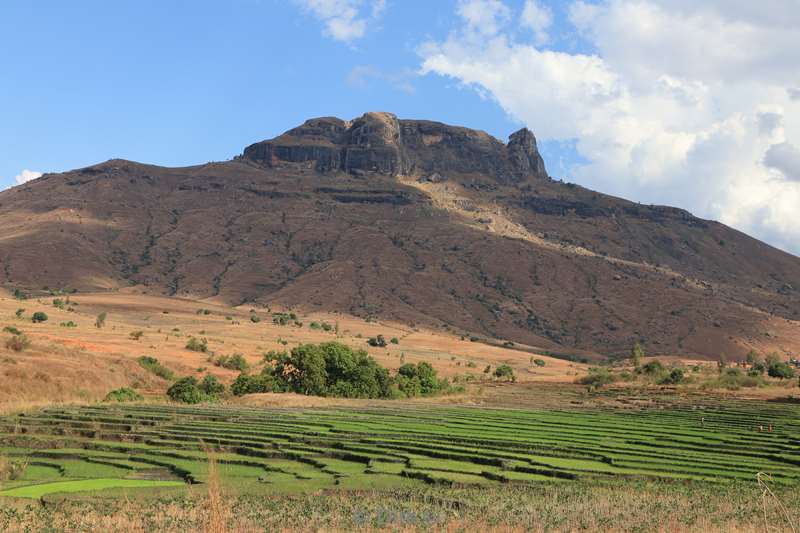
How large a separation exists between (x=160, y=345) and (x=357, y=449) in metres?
45.0

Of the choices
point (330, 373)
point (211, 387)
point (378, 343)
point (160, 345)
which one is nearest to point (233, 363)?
point (160, 345)

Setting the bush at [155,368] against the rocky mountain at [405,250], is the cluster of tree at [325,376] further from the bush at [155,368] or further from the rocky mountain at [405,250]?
the rocky mountain at [405,250]

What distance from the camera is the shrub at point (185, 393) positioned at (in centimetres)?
5056

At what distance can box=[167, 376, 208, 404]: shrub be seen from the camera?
50.6 m

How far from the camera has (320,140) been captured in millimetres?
197250

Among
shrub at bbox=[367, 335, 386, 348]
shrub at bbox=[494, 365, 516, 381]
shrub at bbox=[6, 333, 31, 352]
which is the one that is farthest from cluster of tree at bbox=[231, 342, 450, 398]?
shrub at bbox=[367, 335, 386, 348]

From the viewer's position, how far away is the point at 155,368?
58625 mm

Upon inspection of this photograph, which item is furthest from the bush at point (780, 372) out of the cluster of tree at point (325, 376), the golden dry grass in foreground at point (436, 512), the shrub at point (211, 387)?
the golden dry grass in foreground at point (436, 512)

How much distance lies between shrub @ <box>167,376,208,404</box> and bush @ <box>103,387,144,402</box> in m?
2.13

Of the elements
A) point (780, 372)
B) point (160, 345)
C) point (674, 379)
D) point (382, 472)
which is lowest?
point (382, 472)

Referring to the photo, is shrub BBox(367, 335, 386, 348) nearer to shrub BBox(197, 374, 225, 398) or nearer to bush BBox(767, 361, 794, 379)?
shrub BBox(197, 374, 225, 398)

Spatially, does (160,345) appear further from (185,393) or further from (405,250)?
(405,250)

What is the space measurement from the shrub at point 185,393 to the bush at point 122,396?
2.13 m

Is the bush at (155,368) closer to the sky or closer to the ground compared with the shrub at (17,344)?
closer to the ground
